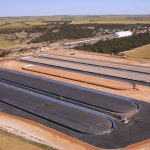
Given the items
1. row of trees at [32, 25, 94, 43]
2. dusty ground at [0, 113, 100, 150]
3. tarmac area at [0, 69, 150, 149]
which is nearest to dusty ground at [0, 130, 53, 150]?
dusty ground at [0, 113, 100, 150]

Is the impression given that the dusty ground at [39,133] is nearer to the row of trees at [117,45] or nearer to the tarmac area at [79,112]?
the tarmac area at [79,112]

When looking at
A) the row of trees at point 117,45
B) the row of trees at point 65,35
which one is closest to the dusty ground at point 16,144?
the row of trees at point 117,45

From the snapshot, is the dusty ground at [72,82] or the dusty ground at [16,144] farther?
the dusty ground at [72,82]

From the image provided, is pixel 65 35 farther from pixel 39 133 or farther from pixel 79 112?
pixel 39 133

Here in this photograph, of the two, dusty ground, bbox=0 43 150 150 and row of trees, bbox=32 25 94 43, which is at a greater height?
row of trees, bbox=32 25 94 43

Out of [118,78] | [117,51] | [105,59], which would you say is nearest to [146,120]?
[118,78]

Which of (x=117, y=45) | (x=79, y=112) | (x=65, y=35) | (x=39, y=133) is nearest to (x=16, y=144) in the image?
(x=39, y=133)

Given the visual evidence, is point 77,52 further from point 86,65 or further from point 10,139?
point 10,139

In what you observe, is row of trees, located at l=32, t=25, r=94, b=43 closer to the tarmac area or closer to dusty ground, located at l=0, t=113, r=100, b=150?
the tarmac area
